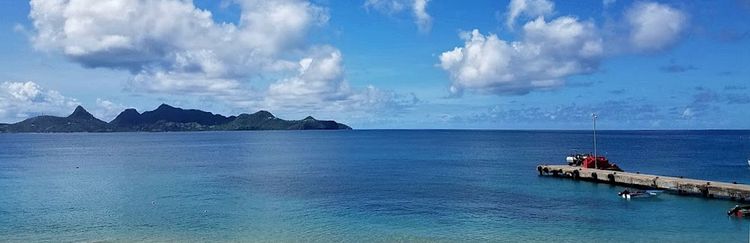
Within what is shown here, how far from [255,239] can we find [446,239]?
1245cm

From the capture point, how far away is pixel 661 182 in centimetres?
6375

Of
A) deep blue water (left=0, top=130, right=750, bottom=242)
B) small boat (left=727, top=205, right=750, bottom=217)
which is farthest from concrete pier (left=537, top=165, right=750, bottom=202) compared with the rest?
small boat (left=727, top=205, right=750, bottom=217)

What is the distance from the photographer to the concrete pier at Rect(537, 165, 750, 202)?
182 ft

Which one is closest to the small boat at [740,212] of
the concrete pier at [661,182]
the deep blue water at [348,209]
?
the deep blue water at [348,209]

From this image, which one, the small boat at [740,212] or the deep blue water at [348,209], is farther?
the small boat at [740,212]

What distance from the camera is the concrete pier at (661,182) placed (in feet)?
182

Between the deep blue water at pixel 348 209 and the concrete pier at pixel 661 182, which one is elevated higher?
the concrete pier at pixel 661 182

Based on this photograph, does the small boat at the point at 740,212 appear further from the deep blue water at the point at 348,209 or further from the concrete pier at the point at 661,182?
the concrete pier at the point at 661,182

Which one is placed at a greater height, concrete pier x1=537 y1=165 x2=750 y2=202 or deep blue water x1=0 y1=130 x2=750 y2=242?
concrete pier x1=537 y1=165 x2=750 y2=202

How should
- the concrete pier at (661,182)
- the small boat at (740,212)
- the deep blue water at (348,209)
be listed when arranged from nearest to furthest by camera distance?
the deep blue water at (348,209) < the small boat at (740,212) < the concrete pier at (661,182)

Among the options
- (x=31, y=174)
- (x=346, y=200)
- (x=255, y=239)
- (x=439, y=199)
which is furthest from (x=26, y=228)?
(x=31, y=174)

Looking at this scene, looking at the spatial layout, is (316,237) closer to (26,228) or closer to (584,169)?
(26,228)

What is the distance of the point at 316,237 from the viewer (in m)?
39.7

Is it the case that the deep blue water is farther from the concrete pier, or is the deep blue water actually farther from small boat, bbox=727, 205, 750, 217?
the concrete pier
